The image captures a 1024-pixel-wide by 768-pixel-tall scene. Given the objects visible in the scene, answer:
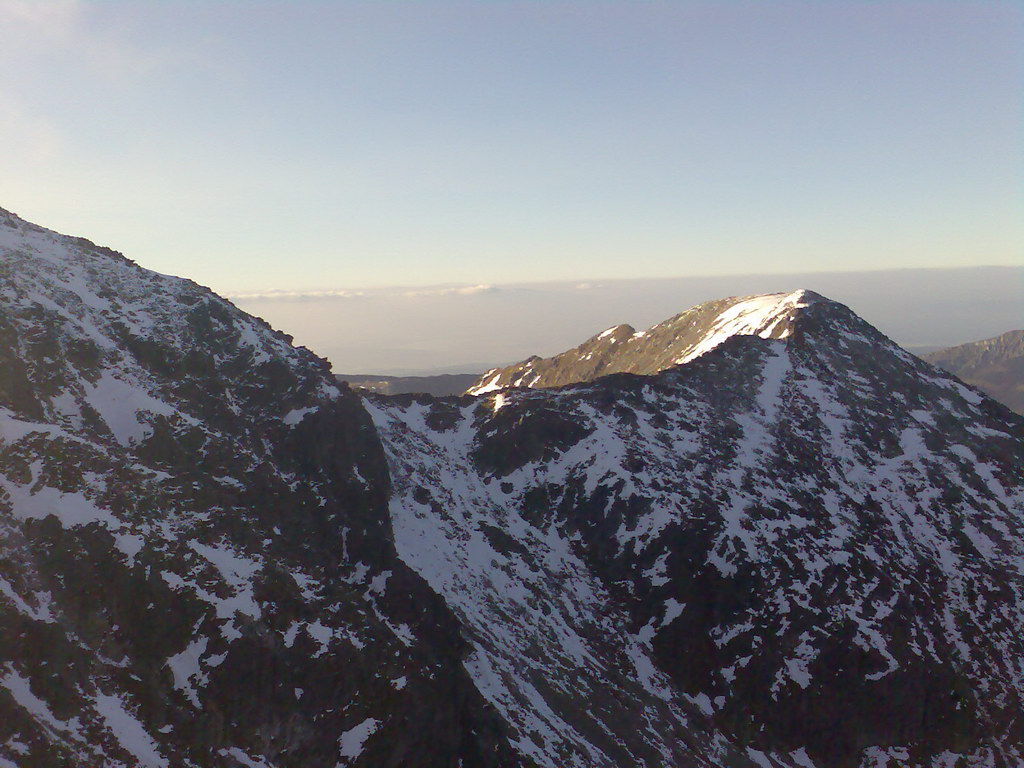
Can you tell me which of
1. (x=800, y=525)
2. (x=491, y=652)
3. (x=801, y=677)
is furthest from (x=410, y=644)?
(x=800, y=525)

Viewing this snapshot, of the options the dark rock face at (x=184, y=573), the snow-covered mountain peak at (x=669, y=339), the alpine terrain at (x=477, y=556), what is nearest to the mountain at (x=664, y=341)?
the snow-covered mountain peak at (x=669, y=339)

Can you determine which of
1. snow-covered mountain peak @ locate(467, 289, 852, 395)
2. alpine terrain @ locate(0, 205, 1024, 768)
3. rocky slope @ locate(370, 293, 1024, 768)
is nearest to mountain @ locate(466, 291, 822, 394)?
snow-covered mountain peak @ locate(467, 289, 852, 395)

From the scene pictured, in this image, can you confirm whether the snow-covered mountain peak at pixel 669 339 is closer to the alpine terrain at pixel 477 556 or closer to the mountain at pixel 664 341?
the mountain at pixel 664 341

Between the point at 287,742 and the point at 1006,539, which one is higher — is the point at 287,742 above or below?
above

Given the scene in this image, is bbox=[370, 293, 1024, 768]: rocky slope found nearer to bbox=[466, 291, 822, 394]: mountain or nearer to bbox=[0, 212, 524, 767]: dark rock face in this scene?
bbox=[0, 212, 524, 767]: dark rock face

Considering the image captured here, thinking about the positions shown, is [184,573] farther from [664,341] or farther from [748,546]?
[664,341]

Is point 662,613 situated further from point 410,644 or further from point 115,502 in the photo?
point 115,502
